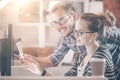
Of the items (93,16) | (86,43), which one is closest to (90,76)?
(86,43)

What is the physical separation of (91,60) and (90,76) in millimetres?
156

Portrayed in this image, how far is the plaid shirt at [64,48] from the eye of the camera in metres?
2.20

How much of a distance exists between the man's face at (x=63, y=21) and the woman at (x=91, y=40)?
9 centimetres

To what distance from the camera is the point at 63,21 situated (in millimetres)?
2207

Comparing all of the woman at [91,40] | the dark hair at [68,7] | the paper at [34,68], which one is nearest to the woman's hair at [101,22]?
the woman at [91,40]

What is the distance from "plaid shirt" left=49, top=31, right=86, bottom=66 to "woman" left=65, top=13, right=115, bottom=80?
5 cm

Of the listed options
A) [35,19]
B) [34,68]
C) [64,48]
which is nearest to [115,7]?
[64,48]

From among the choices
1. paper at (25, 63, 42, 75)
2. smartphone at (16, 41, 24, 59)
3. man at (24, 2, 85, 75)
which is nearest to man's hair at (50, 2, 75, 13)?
man at (24, 2, 85, 75)

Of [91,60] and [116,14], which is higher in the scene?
[116,14]

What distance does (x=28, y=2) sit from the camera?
7.19 ft

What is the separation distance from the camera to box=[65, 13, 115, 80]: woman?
2195 mm

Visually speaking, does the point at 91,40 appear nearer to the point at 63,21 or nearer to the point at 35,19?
the point at 63,21

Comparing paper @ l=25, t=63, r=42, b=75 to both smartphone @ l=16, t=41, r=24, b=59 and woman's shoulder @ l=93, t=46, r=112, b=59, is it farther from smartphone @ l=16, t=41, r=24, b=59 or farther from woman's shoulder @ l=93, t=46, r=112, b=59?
woman's shoulder @ l=93, t=46, r=112, b=59

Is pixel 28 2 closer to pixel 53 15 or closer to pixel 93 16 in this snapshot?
pixel 53 15
